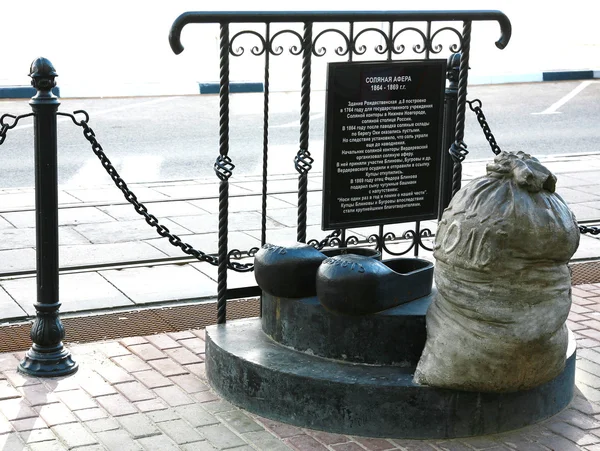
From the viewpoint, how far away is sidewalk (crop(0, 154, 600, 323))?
6.78 meters

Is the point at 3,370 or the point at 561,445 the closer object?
the point at 561,445

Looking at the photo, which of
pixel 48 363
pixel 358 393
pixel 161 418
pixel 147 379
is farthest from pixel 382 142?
pixel 48 363

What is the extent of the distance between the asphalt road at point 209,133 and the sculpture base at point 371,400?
6.00 m

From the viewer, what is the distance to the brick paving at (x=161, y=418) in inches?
182

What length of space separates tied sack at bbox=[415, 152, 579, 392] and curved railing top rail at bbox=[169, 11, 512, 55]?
114cm

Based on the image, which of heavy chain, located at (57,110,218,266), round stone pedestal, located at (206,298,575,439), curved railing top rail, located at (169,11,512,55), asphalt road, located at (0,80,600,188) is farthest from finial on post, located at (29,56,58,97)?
asphalt road, located at (0,80,600,188)

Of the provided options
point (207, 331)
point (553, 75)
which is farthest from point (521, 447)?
point (553, 75)

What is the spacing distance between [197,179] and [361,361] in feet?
19.8

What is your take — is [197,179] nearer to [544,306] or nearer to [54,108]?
[54,108]

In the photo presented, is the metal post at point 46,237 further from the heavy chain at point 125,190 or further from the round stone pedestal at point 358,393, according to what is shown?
the round stone pedestal at point 358,393

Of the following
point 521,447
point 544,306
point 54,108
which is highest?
point 54,108

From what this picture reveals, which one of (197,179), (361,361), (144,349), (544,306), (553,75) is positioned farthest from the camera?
(553,75)

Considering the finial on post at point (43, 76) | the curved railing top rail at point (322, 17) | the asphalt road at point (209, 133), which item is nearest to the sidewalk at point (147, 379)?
the finial on post at point (43, 76)

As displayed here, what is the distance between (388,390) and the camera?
4.71m
